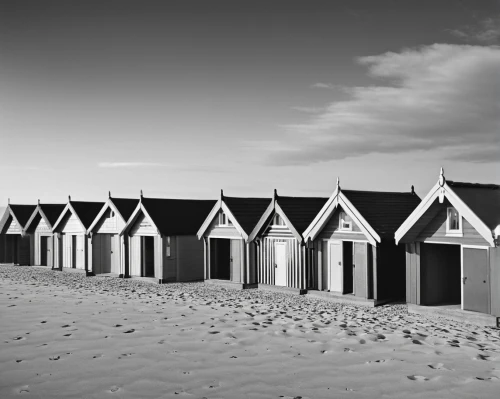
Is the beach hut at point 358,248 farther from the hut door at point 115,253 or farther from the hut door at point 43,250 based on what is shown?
the hut door at point 43,250

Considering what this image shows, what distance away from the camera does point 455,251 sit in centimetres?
1988

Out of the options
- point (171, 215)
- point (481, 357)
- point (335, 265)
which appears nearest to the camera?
point (481, 357)

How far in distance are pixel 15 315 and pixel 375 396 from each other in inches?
485

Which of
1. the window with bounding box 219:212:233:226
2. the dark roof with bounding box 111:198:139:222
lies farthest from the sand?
the dark roof with bounding box 111:198:139:222

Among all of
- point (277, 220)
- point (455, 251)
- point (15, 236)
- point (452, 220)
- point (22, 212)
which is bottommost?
point (15, 236)

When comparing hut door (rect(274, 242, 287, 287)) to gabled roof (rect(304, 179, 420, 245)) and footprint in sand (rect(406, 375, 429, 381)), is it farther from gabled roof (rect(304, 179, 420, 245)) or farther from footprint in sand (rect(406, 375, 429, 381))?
footprint in sand (rect(406, 375, 429, 381))

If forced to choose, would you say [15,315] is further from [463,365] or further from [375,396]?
[463,365]

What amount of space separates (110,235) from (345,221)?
16.7 m

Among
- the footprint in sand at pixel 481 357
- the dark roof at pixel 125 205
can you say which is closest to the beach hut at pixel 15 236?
the dark roof at pixel 125 205

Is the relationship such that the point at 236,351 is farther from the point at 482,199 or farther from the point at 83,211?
the point at 83,211

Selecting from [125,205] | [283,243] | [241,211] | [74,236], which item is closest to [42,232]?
[74,236]

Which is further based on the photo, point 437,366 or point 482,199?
point 482,199

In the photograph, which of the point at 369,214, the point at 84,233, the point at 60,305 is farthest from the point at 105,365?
the point at 84,233

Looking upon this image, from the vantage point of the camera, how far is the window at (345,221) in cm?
2156
